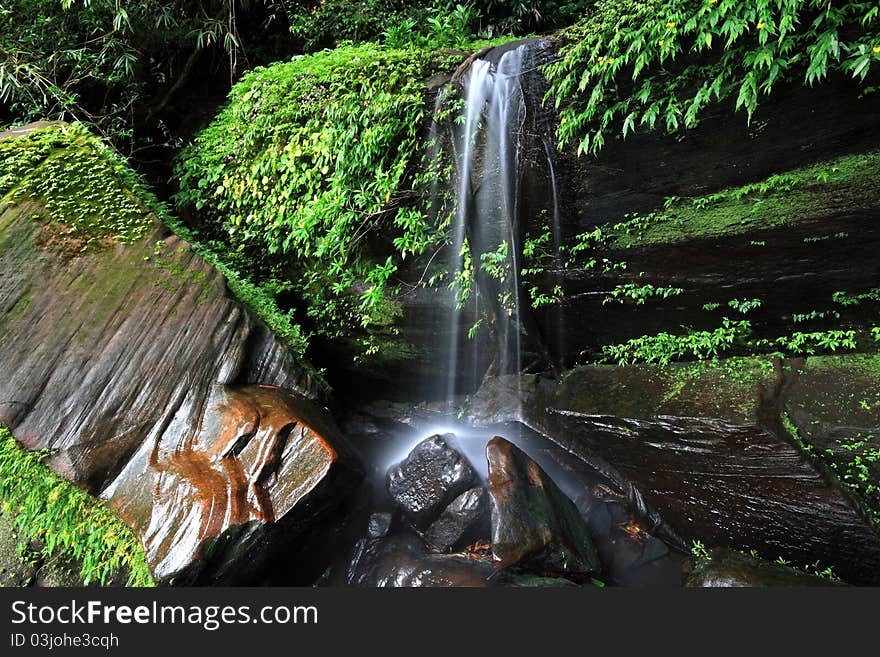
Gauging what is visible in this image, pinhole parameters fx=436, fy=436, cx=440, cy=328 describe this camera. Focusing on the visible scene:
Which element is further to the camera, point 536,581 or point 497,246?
point 497,246

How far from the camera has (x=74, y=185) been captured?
4441 millimetres

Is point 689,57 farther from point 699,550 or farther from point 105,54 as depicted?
point 105,54

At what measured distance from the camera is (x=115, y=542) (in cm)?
324

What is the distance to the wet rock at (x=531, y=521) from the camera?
3.53 metres

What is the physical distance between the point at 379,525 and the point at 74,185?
4.59 m

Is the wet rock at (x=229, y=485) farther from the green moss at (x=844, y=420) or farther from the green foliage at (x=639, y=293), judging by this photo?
the green moss at (x=844, y=420)

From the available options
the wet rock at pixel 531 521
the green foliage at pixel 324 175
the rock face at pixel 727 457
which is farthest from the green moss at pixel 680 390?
the green foliage at pixel 324 175

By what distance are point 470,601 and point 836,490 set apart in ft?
9.91

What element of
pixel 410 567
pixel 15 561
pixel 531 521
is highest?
pixel 15 561

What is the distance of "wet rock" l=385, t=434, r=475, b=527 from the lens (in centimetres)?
412

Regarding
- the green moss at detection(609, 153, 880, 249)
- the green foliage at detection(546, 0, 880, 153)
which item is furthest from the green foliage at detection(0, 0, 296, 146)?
the green moss at detection(609, 153, 880, 249)

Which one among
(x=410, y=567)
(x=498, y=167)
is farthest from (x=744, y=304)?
(x=410, y=567)

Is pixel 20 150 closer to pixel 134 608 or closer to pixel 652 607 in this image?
pixel 134 608

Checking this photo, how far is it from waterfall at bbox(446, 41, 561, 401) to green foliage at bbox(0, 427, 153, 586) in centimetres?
388
